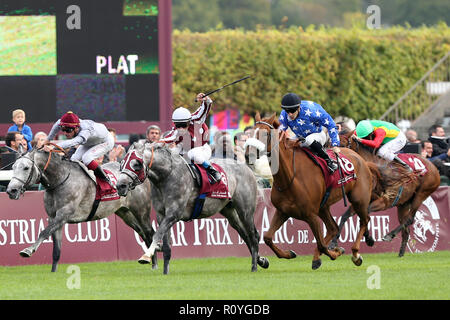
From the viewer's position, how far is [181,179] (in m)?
12.6

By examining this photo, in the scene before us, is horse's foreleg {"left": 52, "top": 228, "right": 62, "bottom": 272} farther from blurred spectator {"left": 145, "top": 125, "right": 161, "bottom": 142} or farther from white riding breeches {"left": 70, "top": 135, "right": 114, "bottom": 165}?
blurred spectator {"left": 145, "top": 125, "right": 161, "bottom": 142}

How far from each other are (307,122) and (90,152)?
9.59 feet

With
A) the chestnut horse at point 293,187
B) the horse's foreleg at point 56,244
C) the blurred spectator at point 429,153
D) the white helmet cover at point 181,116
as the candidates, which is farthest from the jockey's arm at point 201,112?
the blurred spectator at point 429,153

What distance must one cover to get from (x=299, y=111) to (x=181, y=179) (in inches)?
67.9

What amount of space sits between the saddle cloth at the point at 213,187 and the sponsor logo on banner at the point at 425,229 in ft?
14.9

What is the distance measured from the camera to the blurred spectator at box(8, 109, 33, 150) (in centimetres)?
1580

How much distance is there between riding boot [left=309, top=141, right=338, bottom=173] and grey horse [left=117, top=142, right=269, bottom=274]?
1237 mm

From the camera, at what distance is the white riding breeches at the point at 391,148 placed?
15.5 meters

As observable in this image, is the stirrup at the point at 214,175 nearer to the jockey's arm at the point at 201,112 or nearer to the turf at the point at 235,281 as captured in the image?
the jockey's arm at the point at 201,112

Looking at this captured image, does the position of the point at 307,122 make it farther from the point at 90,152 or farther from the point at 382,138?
the point at 90,152

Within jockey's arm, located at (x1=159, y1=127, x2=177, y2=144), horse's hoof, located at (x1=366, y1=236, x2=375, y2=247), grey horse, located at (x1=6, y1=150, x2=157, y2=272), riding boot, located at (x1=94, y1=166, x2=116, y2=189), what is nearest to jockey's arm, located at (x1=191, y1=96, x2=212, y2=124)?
jockey's arm, located at (x1=159, y1=127, x2=177, y2=144)

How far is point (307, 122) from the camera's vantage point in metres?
12.9

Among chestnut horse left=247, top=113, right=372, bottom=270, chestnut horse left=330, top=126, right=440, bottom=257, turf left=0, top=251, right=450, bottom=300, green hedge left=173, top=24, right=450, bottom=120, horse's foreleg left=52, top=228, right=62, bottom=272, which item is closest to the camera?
turf left=0, top=251, right=450, bottom=300
